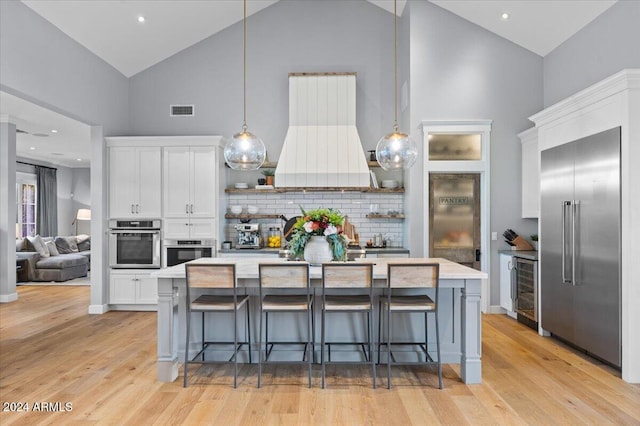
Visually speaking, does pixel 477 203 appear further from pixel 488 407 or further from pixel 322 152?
pixel 488 407

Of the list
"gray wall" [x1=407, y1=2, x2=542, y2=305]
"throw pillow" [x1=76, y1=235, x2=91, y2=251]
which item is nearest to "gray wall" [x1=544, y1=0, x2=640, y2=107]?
"gray wall" [x1=407, y1=2, x2=542, y2=305]

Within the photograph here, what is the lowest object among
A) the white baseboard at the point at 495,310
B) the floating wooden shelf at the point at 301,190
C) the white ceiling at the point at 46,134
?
the white baseboard at the point at 495,310

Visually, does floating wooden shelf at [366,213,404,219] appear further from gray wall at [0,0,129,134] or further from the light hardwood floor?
gray wall at [0,0,129,134]

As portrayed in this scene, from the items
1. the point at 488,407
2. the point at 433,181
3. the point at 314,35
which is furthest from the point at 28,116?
the point at 488,407

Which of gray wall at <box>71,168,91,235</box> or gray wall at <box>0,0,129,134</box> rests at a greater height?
gray wall at <box>0,0,129,134</box>

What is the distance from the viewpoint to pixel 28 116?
7.29 metres

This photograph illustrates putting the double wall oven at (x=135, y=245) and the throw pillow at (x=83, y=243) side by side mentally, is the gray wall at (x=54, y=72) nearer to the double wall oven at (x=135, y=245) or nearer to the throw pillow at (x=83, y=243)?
the double wall oven at (x=135, y=245)

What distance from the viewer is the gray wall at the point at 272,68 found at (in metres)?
6.98

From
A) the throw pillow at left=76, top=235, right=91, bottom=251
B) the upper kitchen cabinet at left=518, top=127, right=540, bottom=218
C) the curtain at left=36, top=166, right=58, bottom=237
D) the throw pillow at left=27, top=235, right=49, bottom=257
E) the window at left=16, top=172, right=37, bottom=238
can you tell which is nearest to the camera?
the upper kitchen cabinet at left=518, top=127, right=540, bottom=218

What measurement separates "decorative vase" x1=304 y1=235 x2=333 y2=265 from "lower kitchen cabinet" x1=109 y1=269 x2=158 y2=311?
3437mm

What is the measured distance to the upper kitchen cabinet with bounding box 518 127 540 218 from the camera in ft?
19.1

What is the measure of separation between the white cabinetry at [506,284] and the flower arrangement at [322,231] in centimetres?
308

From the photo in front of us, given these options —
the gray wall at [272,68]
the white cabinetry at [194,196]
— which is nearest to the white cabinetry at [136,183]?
the white cabinetry at [194,196]

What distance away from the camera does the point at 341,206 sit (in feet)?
22.8
